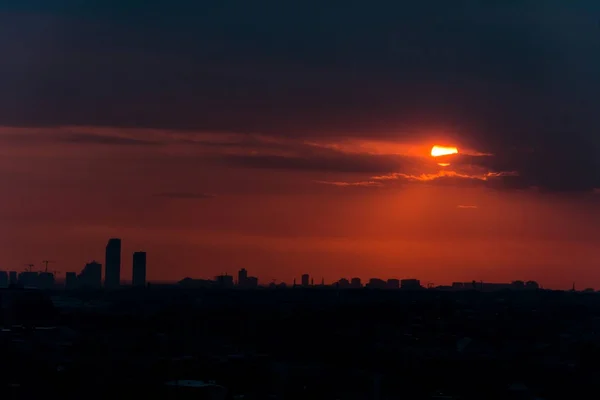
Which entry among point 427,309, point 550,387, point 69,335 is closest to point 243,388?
point 550,387

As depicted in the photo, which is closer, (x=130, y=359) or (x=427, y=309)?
(x=130, y=359)

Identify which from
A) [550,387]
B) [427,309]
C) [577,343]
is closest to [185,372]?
[550,387]

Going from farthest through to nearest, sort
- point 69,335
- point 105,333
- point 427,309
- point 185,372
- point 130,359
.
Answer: point 427,309
point 105,333
point 69,335
point 130,359
point 185,372

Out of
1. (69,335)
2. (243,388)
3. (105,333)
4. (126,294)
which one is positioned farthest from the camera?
(126,294)

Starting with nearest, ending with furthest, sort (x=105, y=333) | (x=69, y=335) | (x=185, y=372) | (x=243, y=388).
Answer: (x=243, y=388) < (x=185, y=372) < (x=69, y=335) < (x=105, y=333)

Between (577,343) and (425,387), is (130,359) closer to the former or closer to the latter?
(425,387)

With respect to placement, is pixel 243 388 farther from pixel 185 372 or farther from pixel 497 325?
pixel 497 325
